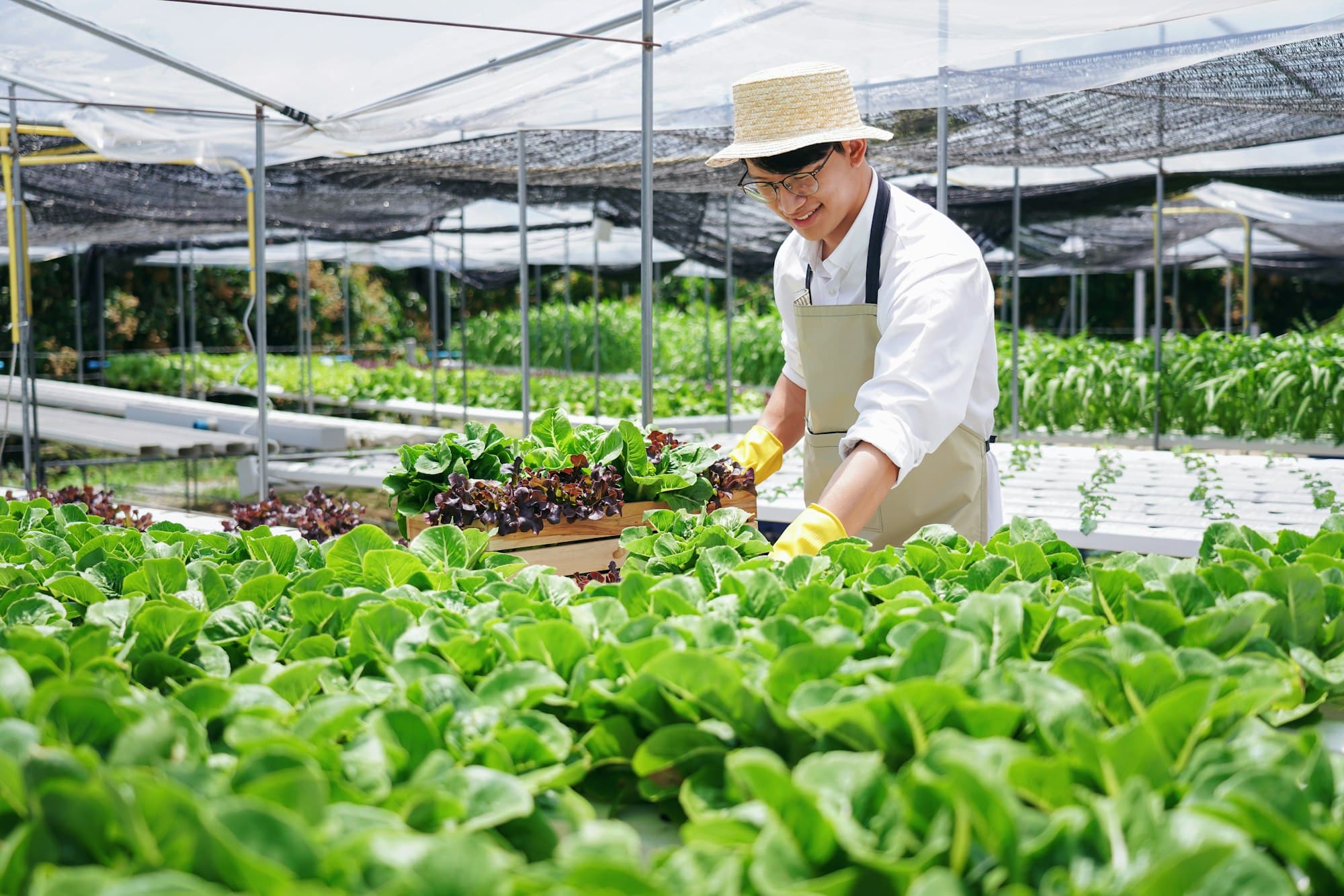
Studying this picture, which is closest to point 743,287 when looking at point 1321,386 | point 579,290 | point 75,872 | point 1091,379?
point 579,290

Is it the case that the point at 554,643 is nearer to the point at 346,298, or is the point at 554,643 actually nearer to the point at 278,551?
the point at 278,551

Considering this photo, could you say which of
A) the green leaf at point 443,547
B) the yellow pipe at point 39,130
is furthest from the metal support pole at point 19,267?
the green leaf at point 443,547

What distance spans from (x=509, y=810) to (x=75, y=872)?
289 millimetres

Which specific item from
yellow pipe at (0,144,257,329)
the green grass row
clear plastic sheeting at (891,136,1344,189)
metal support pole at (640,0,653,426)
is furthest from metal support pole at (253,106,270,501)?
clear plastic sheeting at (891,136,1344,189)

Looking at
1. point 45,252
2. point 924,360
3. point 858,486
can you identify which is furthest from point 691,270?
point 858,486

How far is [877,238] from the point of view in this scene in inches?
102

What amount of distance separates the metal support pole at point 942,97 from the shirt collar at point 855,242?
4.18 feet

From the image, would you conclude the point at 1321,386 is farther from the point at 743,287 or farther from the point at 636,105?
the point at 743,287

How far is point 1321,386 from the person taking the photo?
7.61 metres

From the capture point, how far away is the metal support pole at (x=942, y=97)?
3693mm

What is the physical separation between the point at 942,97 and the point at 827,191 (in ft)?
6.29

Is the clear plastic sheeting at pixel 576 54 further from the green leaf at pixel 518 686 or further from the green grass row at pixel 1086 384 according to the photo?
the green leaf at pixel 518 686

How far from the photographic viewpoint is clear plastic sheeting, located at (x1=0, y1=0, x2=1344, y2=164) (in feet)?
11.9

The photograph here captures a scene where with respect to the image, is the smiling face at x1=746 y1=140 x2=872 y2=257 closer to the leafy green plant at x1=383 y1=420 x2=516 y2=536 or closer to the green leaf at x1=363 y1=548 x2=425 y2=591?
the leafy green plant at x1=383 y1=420 x2=516 y2=536
